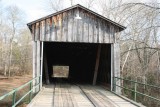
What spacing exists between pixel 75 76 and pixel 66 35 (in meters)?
14.6

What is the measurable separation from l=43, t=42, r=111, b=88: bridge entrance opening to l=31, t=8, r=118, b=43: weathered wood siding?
7.23 ft

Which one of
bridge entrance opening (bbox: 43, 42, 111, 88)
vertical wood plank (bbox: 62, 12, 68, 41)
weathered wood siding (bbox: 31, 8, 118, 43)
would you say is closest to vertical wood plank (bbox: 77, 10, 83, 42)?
weathered wood siding (bbox: 31, 8, 118, 43)

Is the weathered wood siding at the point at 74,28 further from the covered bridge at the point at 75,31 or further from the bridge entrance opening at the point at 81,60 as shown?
the bridge entrance opening at the point at 81,60

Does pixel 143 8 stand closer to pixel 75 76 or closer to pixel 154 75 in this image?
pixel 154 75

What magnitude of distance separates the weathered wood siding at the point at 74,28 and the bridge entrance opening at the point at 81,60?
221 cm

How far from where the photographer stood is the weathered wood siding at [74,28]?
51.3ft

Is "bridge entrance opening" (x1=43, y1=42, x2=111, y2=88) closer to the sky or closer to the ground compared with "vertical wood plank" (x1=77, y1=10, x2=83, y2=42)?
closer to the ground

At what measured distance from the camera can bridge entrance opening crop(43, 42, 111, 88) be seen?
19.3 meters

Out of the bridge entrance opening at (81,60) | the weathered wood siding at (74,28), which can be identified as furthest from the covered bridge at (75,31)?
the bridge entrance opening at (81,60)

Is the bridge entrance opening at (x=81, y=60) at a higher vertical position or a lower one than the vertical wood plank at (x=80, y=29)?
lower

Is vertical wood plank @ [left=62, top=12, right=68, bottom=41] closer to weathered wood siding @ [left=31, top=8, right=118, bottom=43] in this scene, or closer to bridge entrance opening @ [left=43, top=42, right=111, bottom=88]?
weathered wood siding @ [left=31, top=8, right=118, bottom=43]

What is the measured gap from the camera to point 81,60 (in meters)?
28.0

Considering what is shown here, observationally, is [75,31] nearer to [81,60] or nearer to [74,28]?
[74,28]

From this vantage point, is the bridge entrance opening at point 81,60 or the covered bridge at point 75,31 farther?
the bridge entrance opening at point 81,60
